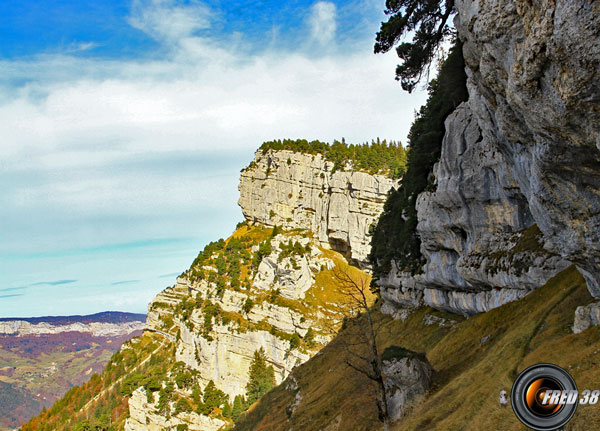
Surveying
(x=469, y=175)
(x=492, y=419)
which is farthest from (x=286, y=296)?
(x=492, y=419)

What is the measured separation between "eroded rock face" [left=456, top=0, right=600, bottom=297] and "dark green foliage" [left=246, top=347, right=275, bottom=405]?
9928 cm

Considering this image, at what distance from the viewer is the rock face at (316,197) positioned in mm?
143750

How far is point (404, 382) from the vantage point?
20.7 meters

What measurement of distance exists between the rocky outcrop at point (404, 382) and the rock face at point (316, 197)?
11867 cm

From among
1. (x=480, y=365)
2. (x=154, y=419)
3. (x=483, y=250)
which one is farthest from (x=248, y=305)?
(x=480, y=365)

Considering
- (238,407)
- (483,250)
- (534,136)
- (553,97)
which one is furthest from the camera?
(238,407)

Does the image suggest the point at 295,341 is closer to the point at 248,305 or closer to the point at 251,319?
the point at 251,319

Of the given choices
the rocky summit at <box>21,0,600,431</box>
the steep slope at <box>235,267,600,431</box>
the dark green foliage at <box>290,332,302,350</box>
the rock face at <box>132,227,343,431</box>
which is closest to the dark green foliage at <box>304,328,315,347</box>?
the rock face at <box>132,227,343,431</box>

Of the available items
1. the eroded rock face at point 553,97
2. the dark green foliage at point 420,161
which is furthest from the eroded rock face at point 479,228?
the eroded rock face at point 553,97

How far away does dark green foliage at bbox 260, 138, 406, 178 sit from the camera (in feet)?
476

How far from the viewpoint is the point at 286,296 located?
12106 centimetres

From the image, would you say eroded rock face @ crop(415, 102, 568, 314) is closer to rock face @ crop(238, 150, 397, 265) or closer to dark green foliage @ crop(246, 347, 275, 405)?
dark green foliage @ crop(246, 347, 275, 405)

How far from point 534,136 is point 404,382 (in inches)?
564

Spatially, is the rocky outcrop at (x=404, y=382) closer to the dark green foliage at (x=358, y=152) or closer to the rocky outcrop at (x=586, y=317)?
the rocky outcrop at (x=586, y=317)
